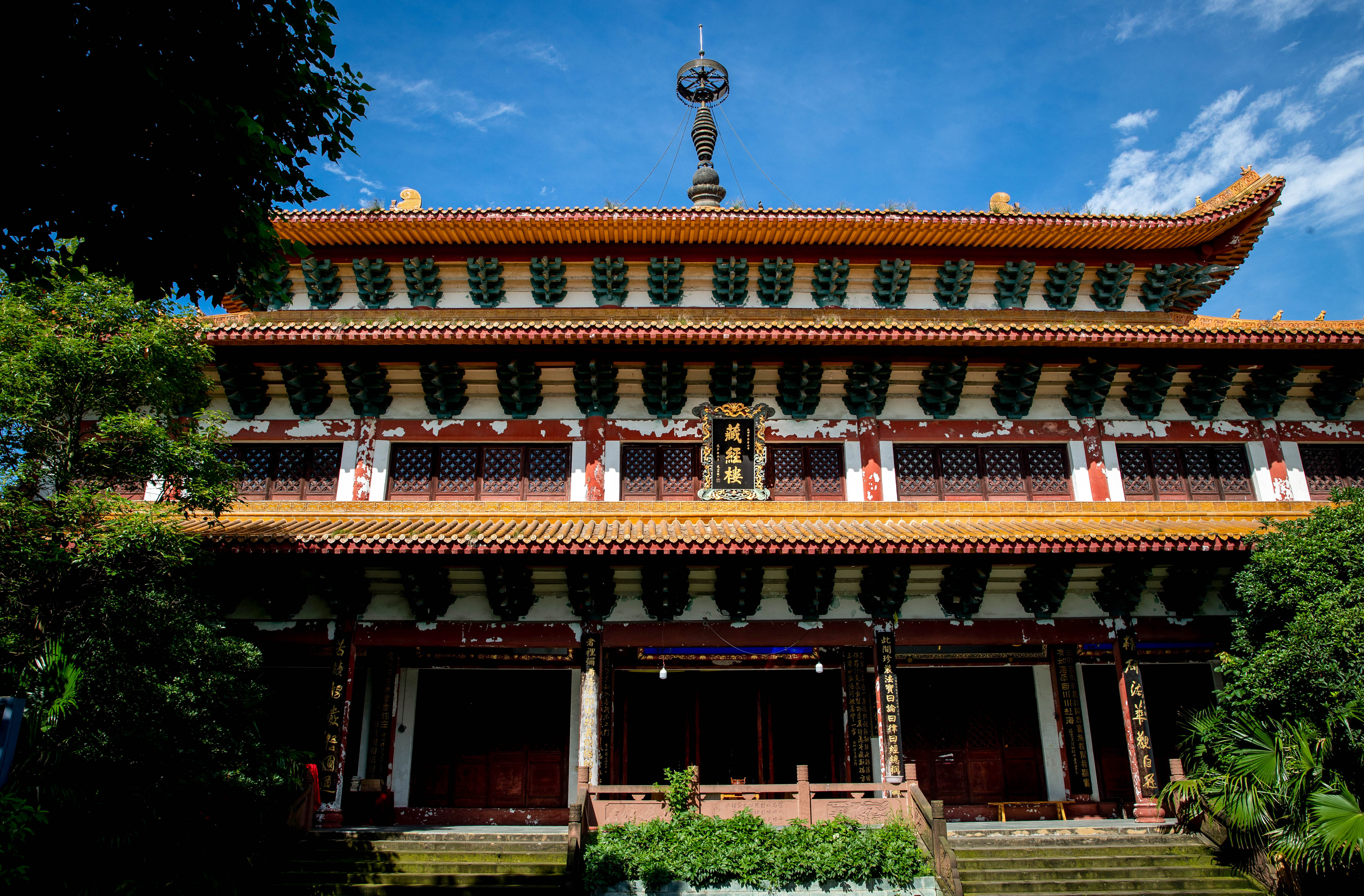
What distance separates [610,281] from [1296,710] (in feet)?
37.3

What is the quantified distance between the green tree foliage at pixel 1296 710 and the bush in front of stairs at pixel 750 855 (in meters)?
3.75

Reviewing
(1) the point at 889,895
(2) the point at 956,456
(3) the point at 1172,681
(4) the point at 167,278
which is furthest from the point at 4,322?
(3) the point at 1172,681

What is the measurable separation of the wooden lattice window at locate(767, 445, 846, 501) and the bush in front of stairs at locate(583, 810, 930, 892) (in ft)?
15.6

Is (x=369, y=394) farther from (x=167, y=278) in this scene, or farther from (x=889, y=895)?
(x=889, y=895)

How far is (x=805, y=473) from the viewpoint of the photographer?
12672 mm

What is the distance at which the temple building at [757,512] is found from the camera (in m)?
11.3

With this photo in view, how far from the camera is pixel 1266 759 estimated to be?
902 cm

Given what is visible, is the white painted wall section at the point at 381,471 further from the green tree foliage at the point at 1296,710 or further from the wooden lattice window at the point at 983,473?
the green tree foliage at the point at 1296,710

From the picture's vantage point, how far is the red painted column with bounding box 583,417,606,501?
487 inches

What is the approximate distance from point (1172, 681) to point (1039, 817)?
126 inches

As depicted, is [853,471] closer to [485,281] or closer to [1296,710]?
[1296,710]

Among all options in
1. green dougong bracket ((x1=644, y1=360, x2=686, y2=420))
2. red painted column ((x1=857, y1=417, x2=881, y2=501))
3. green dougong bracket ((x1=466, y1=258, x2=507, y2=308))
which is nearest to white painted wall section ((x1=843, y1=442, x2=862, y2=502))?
red painted column ((x1=857, y1=417, x2=881, y2=501))

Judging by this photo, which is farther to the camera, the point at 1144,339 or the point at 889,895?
the point at 1144,339

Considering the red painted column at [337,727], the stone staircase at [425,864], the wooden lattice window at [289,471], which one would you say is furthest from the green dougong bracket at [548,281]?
the stone staircase at [425,864]
